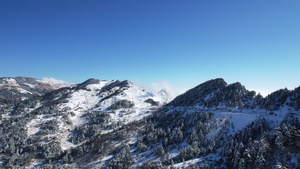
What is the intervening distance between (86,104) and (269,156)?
19472cm

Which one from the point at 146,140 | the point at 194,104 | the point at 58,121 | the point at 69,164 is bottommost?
the point at 69,164

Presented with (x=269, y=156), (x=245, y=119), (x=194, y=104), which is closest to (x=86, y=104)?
(x=194, y=104)

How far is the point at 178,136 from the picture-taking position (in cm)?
8481

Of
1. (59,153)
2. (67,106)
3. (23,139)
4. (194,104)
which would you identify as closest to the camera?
(59,153)

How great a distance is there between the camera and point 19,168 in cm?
7962

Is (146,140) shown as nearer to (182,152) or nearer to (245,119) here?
(182,152)

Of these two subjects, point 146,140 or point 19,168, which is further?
point 146,140

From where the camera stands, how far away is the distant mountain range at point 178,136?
5131 cm

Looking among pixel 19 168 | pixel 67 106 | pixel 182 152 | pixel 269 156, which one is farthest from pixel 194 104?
pixel 67 106

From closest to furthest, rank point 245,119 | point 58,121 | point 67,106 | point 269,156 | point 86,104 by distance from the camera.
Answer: point 269,156, point 245,119, point 58,121, point 67,106, point 86,104

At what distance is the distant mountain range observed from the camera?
2020 inches

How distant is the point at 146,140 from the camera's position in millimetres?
94062

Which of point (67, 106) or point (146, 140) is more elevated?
point (67, 106)

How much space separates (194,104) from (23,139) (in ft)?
457
